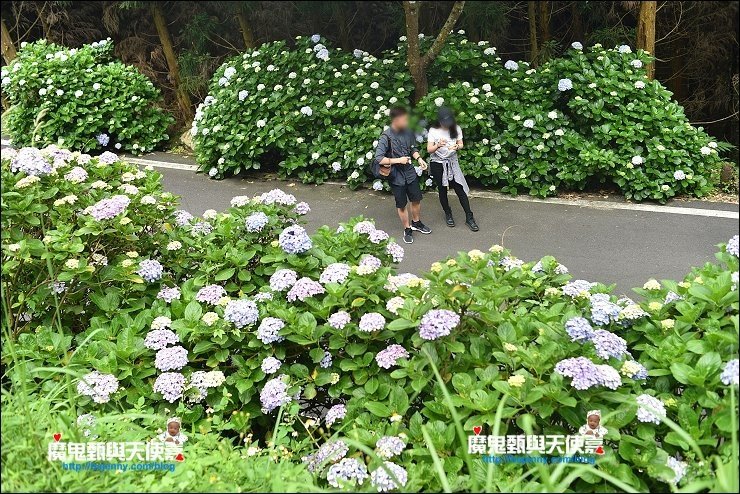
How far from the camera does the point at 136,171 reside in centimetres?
338

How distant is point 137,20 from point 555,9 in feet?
17.7

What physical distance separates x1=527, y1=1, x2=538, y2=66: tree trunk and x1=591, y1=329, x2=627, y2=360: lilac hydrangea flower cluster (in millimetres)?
3698

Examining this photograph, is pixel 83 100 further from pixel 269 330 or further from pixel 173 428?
pixel 173 428

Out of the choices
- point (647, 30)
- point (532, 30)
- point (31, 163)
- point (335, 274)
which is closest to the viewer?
point (335, 274)

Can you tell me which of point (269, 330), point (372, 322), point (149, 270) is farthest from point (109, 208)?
point (372, 322)

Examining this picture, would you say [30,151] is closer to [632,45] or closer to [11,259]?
[11,259]

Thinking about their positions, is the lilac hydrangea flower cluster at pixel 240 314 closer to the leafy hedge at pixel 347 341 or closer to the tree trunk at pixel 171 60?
the leafy hedge at pixel 347 341

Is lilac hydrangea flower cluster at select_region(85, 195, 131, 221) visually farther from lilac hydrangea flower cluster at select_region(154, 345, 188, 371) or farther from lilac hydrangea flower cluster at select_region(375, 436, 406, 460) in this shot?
lilac hydrangea flower cluster at select_region(375, 436, 406, 460)

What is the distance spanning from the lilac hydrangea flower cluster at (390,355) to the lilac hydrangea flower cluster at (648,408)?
0.73 metres

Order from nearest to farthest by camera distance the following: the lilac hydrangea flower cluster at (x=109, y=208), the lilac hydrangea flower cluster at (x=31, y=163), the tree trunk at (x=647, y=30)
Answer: the lilac hydrangea flower cluster at (x=109, y=208), the lilac hydrangea flower cluster at (x=31, y=163), the tree trunk at (x=647, y=30)

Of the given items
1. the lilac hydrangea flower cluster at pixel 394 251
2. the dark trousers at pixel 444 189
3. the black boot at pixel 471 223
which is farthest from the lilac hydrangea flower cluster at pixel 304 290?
the black boot at pixel 471 223

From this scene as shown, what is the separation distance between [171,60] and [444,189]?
5.21 meters

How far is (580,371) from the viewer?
1957mm

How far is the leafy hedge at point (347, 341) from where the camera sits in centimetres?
199
